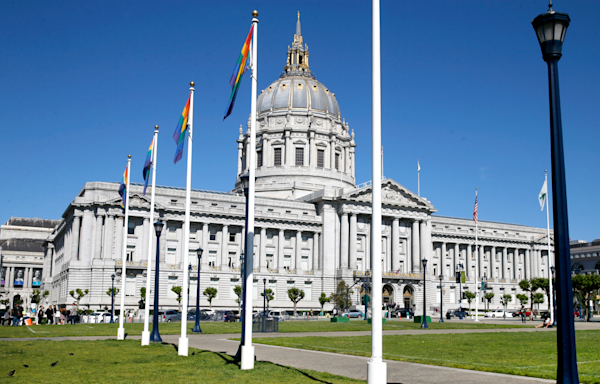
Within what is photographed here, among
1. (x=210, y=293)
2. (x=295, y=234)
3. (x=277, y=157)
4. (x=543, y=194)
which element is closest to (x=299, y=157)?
(x=277, y=157)

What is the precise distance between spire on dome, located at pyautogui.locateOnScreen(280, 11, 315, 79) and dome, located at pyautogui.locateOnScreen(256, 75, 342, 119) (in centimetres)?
366

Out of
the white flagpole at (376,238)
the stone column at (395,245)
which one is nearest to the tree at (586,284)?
the stone column at (395,245)

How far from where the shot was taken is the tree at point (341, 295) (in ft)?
310

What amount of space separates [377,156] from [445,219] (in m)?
112

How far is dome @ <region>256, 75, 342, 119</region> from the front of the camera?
125125mm

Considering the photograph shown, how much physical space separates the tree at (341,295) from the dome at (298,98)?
41.7m

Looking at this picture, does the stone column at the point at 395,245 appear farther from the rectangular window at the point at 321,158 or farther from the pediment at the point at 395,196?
the rectangular window at the point at 321,158

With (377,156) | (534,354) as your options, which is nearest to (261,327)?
(534,354)

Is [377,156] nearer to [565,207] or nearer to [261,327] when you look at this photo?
[565,207]

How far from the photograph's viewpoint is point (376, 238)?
13.6 metres

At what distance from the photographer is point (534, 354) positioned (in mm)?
23469

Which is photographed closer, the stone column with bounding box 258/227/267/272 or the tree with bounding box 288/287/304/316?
the tree with bounding box 288/287/304/316

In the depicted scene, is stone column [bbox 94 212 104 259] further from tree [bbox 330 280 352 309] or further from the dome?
the dome

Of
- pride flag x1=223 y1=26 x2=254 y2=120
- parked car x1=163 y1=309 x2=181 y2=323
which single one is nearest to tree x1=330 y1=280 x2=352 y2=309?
parked car x1=163 y1=309 x2=181 y2=323
